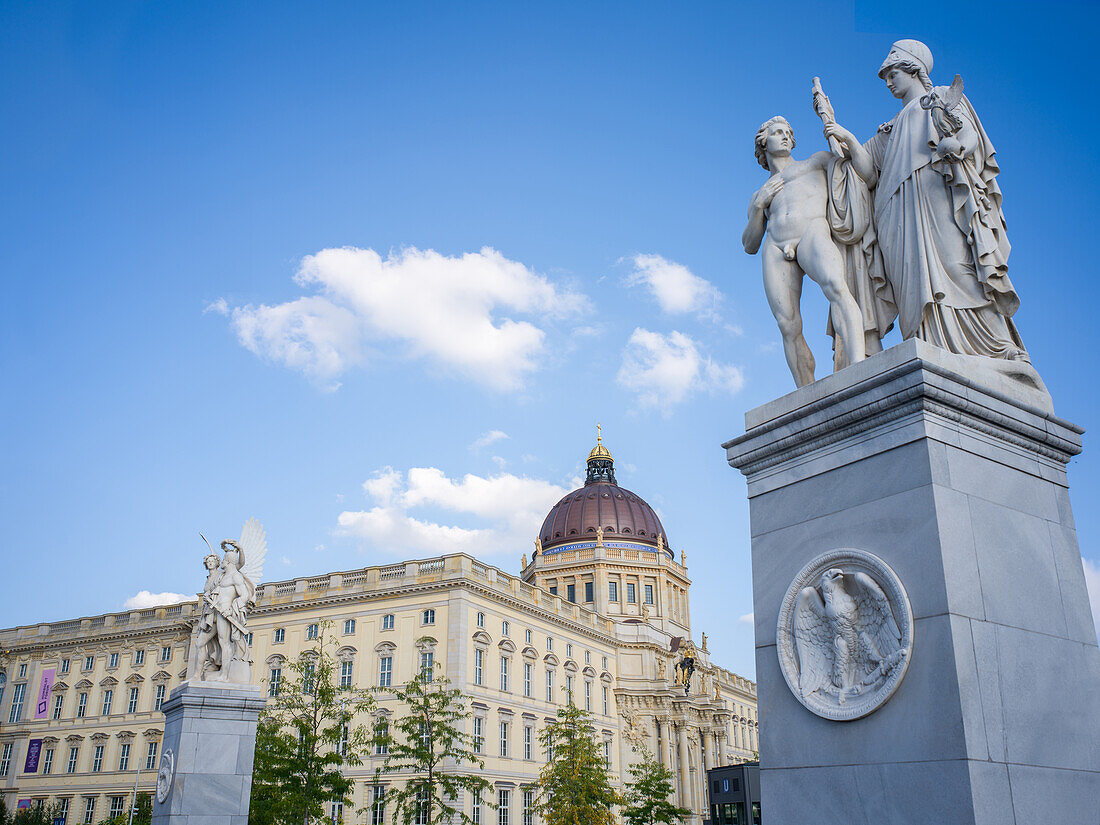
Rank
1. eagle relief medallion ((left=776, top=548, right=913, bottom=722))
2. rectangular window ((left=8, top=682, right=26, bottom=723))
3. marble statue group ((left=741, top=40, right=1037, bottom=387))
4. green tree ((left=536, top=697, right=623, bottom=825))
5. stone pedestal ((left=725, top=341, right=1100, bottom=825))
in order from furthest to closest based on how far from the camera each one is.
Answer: rectangular window ((left=8, top=682, right=26, bottom=723)) < green tree ((left=536, top=697, right=623, bottom=825)) < marble statue group ((left=741, top=40, right=1037, bottom=387)) < eagle relief medallion ((left=776, top=548, right=913, bottom=722)) < stone pedestal ((left=725, top=341, right=1100, bottom=825))

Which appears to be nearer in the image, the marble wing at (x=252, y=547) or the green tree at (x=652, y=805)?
the marble wing at (x=252, y=547)

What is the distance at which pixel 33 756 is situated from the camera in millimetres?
69625

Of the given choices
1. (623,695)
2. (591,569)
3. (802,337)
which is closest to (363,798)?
(623,695)

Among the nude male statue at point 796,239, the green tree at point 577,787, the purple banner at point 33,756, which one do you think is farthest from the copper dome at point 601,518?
the nude male statue at point 796,239

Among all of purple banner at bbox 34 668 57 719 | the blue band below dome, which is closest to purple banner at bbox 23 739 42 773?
purple banner at bbox 34 668 57 719

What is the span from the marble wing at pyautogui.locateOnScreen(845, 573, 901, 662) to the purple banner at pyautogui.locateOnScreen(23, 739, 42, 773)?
3131 inches

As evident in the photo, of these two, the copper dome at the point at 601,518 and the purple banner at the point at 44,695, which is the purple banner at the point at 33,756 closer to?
the purple banner at the point at 44,695

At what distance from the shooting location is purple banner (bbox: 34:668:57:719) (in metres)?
71.7

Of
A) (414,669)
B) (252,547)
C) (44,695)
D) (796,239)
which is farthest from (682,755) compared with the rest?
(796,239)

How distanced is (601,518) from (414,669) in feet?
137

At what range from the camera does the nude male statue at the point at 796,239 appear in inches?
280

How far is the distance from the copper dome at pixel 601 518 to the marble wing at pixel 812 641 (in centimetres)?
9017

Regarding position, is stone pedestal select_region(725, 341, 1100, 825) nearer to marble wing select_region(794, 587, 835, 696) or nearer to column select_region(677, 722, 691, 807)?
marble wing select_region(794, 587, 835, 696)

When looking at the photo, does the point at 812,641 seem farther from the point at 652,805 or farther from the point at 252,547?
the point at 652,805
